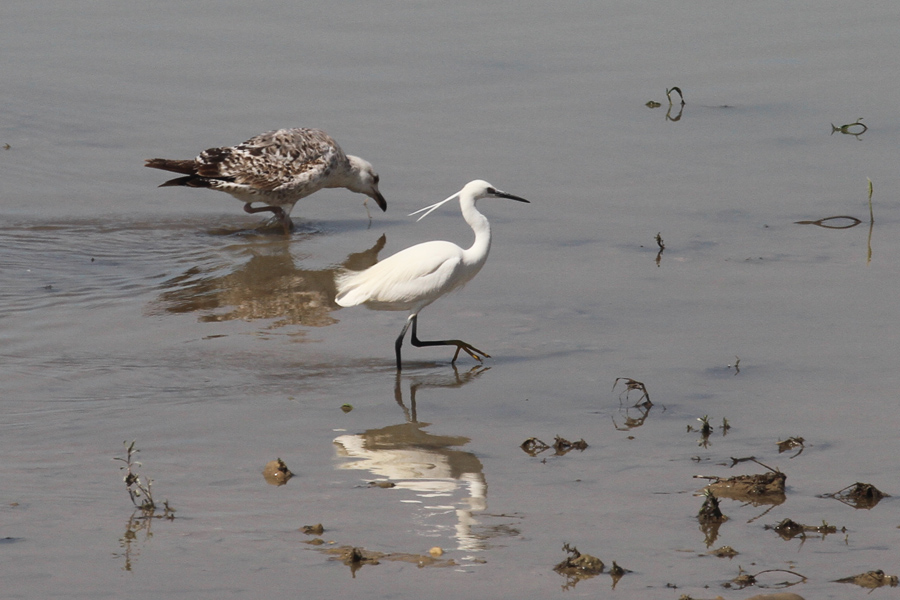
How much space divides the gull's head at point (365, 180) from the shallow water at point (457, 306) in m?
0.28

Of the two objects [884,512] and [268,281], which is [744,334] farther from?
[268,281]

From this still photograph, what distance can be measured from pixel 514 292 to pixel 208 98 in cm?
650

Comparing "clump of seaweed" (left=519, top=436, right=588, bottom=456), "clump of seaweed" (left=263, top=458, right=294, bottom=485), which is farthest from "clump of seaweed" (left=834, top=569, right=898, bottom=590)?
"clump of seaweed" (left=263, top=458, right=294, bottom=485)

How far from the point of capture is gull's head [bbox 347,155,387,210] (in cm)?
1116

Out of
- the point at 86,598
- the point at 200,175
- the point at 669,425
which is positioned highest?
the point at 200,175

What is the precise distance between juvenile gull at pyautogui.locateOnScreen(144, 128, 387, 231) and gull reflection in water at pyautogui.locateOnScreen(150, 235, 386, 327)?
660 mm

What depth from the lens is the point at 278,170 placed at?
430 inches

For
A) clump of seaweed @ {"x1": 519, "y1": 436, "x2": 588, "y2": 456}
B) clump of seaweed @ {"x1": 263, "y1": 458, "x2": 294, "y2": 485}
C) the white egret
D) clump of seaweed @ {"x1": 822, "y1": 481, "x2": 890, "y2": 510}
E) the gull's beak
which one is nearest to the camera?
clump of seaweed @ {"x1": 822, "y1": 481, "x2": 890, "y2": 510}

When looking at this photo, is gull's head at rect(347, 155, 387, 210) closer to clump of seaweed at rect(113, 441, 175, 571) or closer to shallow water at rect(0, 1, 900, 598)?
shallow water at rect(0, 1, 900, 598)

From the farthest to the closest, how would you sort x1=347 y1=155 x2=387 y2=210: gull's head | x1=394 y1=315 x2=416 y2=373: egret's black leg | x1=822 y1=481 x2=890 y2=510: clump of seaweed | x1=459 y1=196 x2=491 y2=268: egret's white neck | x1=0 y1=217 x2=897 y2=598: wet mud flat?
x1=347 y1=155 x2=387 y2=210: gull's head < x1=459 y1=196 x2=491 y2=268: egret's white neck < x1=394 y1=315 x2=416 y2=373: egret's black leg < x1=822 y1=481 x2=890 y2=510: clump of seaweed < x1=0 y1=217 x2=897 y2=598: wet mud flat

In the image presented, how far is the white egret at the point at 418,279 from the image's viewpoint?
7.61m

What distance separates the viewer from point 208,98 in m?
13.9

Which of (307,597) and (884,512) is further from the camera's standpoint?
(884,512)

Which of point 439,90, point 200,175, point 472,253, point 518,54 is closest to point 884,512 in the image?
point 472,253
